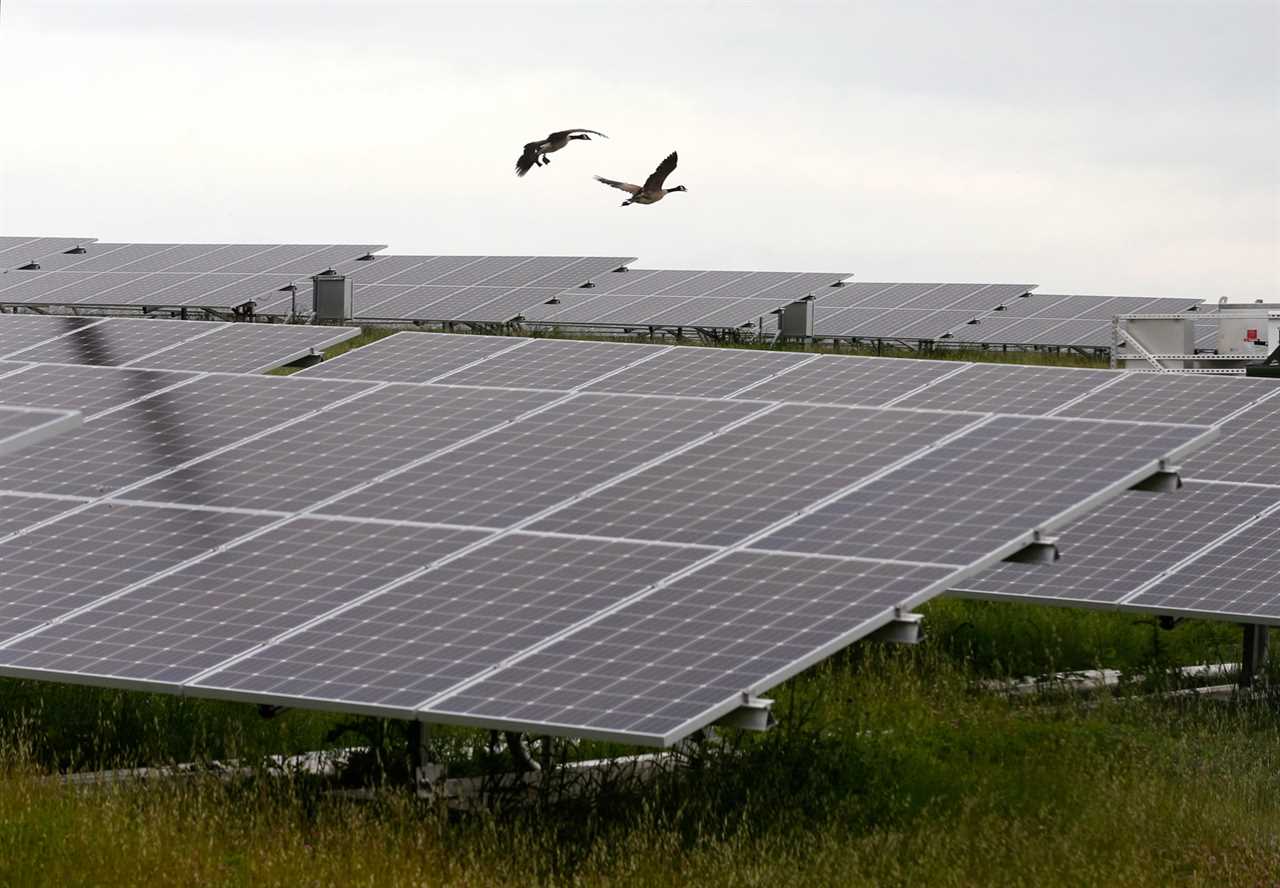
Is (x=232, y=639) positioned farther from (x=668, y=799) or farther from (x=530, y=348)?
(x=530, y=348)

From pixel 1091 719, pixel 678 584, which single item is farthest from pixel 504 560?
pixel 1091 719

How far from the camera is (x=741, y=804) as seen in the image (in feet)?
39.6

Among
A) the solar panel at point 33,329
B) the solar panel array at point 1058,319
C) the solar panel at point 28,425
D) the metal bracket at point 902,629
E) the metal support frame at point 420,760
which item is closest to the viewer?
the solar panel at point 28,425

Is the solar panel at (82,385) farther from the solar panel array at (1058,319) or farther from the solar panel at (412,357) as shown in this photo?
the solar panel array at (1058,319)

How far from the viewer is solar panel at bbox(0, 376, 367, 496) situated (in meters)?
14.5

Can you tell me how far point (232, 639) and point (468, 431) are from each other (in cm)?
380

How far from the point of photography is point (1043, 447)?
1316cm

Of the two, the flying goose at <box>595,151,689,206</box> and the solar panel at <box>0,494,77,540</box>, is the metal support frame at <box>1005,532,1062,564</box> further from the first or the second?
the flying goose at <box>595,151,689,206</box>

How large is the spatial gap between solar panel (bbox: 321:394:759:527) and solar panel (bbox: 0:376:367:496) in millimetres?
1986

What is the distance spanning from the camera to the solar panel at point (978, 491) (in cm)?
1168

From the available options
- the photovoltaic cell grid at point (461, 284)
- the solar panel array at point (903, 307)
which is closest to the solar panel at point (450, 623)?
the photovoltaic cell grid at point (461, 284)

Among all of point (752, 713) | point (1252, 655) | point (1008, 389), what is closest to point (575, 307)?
point (1008, 389)

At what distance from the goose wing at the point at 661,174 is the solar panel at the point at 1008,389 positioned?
162 inches

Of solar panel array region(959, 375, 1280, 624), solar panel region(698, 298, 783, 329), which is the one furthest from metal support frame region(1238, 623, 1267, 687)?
solar panel region(698, 298, 783, 329)
